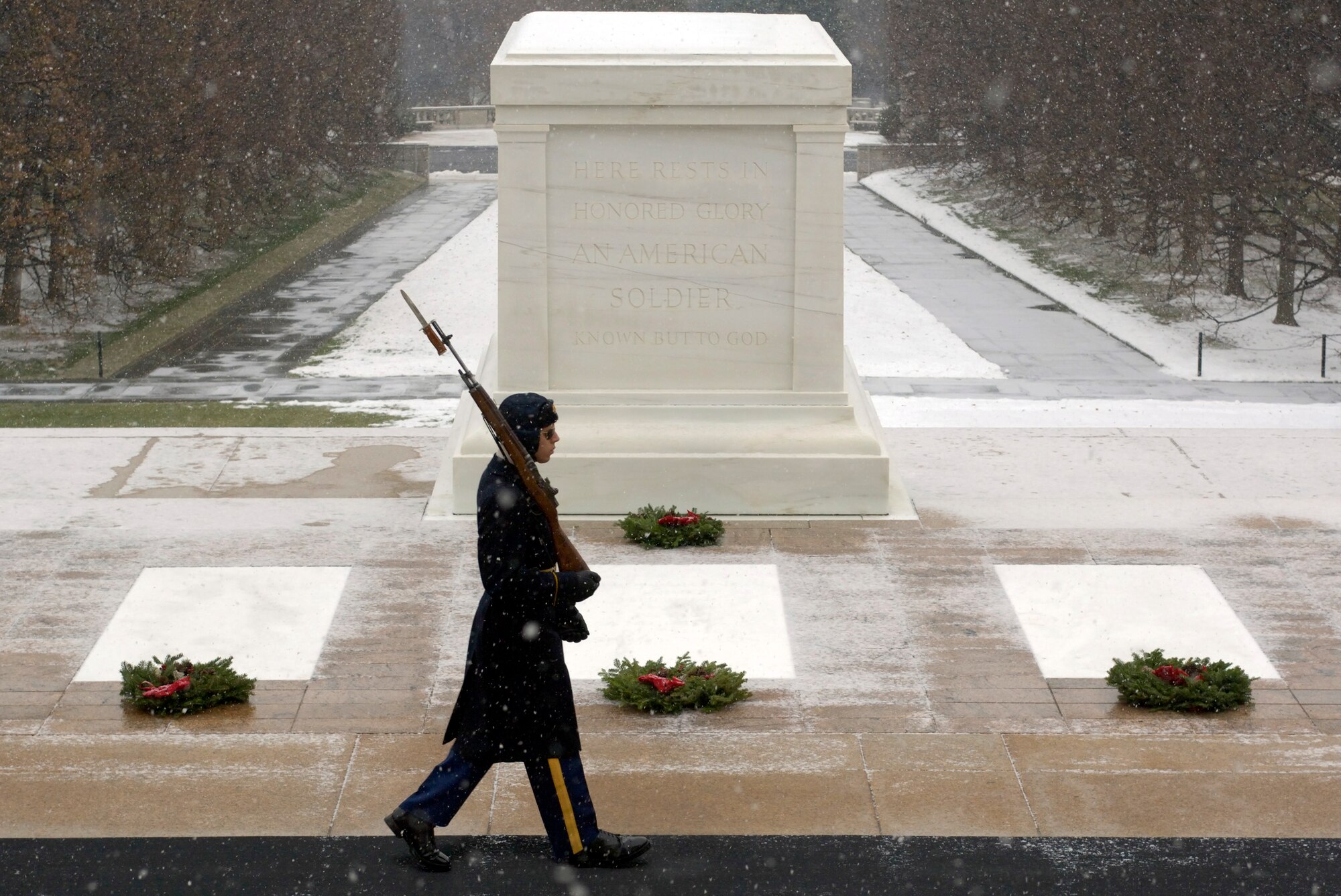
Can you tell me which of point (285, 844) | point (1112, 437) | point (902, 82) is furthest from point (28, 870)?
point (902, 82)

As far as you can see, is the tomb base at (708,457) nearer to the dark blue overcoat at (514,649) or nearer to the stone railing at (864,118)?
the dark blue overcoat at (514,649)

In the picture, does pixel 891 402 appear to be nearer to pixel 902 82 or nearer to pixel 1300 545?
pixel 1300 545

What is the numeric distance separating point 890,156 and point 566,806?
45.1m

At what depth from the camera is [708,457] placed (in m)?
10.7

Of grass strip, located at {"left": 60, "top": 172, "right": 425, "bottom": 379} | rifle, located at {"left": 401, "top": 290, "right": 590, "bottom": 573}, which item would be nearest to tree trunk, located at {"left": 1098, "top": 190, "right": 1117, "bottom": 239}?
grass strip, located at {"left": 60, "top": 172, "right": 425, "bottom": 379}

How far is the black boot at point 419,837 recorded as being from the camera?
18.9ft

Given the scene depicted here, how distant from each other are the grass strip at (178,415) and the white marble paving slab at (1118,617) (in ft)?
29.9

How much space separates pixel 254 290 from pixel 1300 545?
2169 cm

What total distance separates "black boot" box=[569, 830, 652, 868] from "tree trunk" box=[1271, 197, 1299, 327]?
19.9 m

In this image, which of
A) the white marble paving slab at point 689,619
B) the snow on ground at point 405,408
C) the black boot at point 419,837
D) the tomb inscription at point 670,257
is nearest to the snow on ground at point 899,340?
the snow on ground at point 405,408

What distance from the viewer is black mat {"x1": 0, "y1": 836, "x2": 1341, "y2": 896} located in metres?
5.77

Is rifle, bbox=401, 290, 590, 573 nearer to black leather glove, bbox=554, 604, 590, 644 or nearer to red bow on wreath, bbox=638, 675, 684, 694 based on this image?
black leather glove, bbox=554, 604, 590, 644

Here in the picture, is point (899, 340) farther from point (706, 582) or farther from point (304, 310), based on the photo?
point (706, 582)

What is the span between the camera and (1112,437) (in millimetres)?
13336
